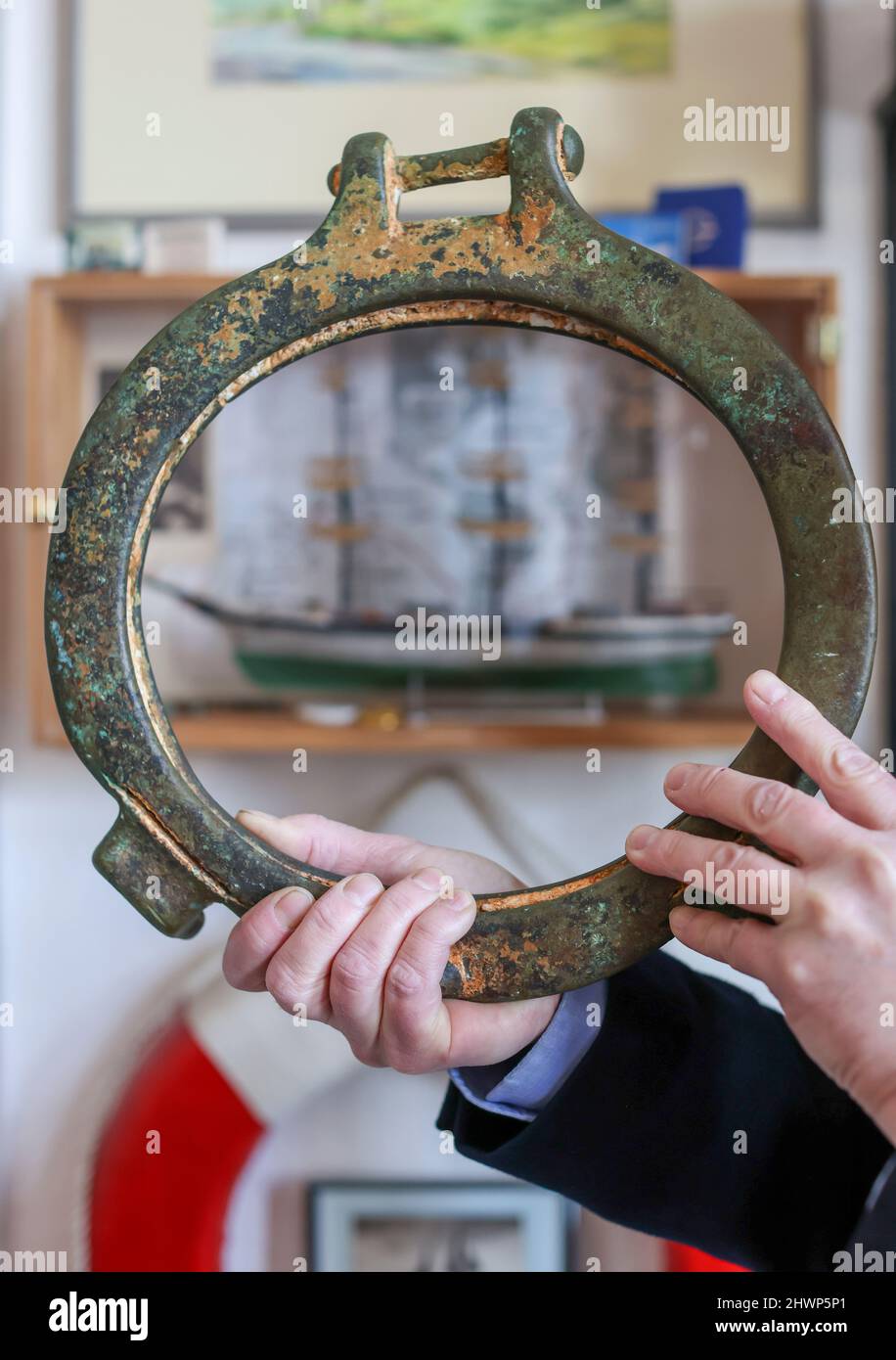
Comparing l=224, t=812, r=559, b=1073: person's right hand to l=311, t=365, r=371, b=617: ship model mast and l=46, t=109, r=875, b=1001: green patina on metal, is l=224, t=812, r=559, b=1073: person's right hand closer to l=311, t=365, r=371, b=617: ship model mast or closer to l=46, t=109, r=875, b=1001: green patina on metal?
l=46, t=109, r=875, b=1001: green patina on metal

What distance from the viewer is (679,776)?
493 mm

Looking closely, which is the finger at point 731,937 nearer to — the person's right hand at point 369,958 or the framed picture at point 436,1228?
the person's right hand at point 369,958

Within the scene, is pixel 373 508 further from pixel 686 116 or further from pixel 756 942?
pixel 756 942

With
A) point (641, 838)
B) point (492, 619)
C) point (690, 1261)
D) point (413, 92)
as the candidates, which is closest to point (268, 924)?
point (641, 838)

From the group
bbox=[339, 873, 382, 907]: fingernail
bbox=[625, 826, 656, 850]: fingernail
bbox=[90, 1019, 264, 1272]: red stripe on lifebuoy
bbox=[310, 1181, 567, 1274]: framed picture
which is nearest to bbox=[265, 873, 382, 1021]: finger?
bbox=[339, 873, 382, 907]: fingernail

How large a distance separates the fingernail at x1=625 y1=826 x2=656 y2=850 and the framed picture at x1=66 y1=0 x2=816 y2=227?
97 centimetres

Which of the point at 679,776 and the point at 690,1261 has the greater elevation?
the point at 679,776

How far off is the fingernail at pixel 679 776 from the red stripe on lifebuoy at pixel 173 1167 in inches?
33.5

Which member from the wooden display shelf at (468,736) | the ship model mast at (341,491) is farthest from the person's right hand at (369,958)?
the ship model mast at (341,491)

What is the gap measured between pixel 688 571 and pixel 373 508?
373 millimetres

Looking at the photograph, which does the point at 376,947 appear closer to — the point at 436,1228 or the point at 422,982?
the point at 422,982

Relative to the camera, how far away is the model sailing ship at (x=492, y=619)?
1.17 meters

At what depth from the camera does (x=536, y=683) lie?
4.04 feet

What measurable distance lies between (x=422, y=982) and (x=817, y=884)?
0.18 m
